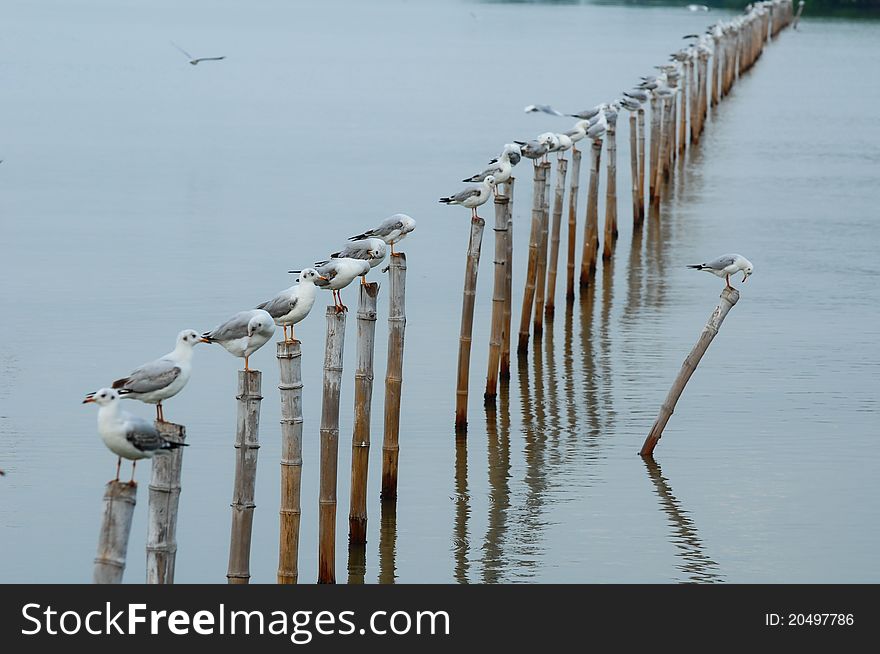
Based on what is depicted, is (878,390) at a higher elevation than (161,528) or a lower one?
lower

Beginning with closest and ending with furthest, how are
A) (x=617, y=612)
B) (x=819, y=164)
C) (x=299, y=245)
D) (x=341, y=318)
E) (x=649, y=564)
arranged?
(x=617, y=612) < (x=341, y=318) < (x=649, y=564) < (x=299, y=245) < (x=819, y=164)

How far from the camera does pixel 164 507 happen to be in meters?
7.52

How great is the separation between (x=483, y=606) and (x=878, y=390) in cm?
656

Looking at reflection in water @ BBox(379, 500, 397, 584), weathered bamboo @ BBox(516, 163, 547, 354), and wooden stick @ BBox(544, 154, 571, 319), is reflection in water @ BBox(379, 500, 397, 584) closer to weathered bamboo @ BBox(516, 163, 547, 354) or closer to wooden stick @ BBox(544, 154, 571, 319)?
weathered bamboo @ BBox(516, 163, 547, 354)

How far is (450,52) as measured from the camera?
6912cm

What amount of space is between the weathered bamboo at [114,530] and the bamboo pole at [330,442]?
104 inches

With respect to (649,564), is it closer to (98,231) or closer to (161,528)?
(161,528)

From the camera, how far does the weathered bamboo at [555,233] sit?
53.0 feet

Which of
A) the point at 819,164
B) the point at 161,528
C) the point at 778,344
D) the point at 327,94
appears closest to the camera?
the point at 161,528

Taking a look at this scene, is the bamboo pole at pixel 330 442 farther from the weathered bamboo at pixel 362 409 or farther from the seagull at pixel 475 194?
the seagull at pixel 475 194

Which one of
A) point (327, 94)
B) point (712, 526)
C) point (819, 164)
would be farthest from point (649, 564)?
point (327, 94)

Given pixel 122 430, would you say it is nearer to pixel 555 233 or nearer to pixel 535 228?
pixel 535 228

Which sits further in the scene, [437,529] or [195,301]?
[195,301]

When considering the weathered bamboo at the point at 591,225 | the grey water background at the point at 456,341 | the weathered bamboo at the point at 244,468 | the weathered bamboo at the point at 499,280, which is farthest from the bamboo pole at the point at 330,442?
the weathered bamboo at the point at 591,225
